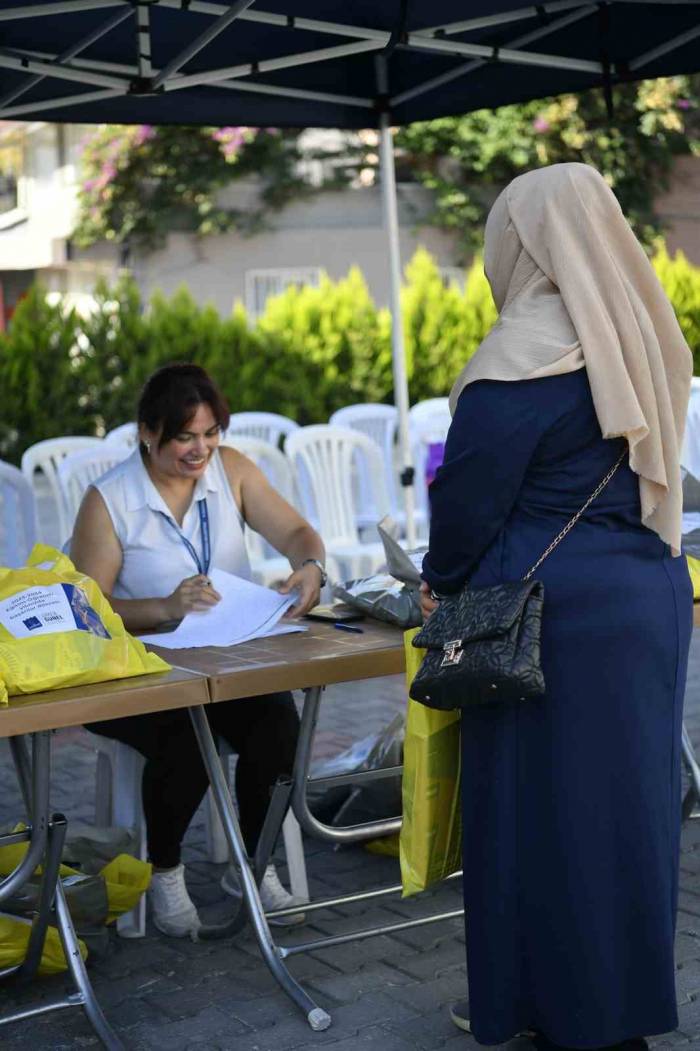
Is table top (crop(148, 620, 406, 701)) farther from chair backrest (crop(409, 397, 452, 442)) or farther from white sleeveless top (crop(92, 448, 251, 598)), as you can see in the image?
chair backrest (crop(409, 397, 452, 442))

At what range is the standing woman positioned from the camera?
263 cm

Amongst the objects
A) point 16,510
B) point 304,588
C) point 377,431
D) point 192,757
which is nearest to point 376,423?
point 377,431

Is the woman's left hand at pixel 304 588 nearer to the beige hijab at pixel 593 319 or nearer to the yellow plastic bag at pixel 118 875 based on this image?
the yellow plastic bag at pixel 118 875

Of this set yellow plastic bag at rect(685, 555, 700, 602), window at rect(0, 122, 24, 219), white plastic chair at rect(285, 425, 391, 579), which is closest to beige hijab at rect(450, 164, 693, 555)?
yellow plastic bag at rect(685, 555, 700, 602)

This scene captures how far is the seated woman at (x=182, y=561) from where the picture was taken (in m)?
3.71

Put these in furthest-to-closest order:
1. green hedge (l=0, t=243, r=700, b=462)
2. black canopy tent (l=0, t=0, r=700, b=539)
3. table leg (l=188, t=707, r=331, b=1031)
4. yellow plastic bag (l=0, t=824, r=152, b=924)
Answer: green hedge (l=0, t=243, r=700, b=462) → black canopy tent (l=0, t=0, r=700, b=539) → yellow plastic bag (l=0, t=824, r=152, b=924) → table leg (l=188, t=707, r=331, b=1031)

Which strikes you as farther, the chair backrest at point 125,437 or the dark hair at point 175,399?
the chair backrest at point 125,437

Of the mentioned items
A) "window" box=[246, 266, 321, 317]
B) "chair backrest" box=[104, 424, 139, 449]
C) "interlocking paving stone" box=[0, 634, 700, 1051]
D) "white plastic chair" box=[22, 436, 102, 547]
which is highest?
"window" box=[246, 266, 321, 317]

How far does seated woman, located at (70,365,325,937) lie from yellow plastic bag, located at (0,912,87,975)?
410mm

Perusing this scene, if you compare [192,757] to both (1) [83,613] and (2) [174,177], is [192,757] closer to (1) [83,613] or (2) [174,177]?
(1) [83,613]

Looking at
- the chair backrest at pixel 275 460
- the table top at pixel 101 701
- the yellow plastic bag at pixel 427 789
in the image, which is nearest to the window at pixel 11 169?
the chair backrest at pixel 275 460

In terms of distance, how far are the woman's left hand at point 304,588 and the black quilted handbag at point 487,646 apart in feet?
3.48

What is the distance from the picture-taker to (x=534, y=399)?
265 cm

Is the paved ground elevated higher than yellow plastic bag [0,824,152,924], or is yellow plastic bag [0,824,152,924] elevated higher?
yellow plastic bag [0,824,152,924]
